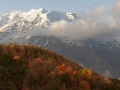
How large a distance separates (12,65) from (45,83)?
492 inches

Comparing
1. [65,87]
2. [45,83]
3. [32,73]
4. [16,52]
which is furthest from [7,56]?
[16,52]

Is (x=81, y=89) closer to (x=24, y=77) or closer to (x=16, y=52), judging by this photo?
(x=24, y=77)

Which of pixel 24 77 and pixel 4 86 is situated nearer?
pixel 4 86

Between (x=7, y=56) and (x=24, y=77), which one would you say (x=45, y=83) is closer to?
(x=24, y=77)

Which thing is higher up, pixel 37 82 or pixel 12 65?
pixel 12 65

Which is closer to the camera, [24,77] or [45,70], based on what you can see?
[24,77]

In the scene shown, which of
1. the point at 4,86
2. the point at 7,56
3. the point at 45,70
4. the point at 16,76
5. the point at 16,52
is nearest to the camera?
the point at 4,86

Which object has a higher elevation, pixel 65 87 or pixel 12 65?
pixel 12 65

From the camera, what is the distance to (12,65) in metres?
79.1

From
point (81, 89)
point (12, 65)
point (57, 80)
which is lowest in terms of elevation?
point (81, 89)

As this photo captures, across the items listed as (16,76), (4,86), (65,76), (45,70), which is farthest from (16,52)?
(4,86)

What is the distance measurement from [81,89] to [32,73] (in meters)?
19.0

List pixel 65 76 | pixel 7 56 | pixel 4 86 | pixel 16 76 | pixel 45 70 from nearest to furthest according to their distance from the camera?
pixel 4 86 → pixel 16 76 → pixel 7 56 → pixel 65 76 → pixel 45 70

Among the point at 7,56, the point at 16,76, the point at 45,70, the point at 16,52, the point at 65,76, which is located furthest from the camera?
the point at 16,52
